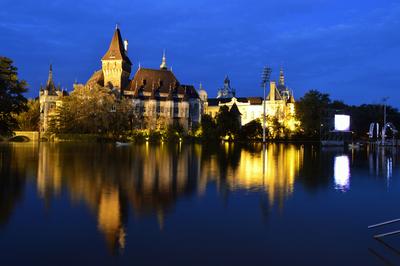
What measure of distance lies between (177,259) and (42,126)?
324 ft

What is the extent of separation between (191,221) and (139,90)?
9532 cm

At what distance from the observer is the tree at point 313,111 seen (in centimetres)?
9438

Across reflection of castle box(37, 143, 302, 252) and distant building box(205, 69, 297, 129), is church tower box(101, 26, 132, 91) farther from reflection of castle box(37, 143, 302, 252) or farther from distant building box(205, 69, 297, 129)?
reflection of castle box(37, 143, 302, 252)

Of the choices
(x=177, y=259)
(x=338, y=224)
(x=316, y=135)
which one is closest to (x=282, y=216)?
(x=338, y=224)

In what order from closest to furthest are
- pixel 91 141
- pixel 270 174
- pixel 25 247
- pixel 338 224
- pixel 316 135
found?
pixel 25 247 < pixel 338 224 < pixel 270 174 < pixel 91 141 < pixel 316 135

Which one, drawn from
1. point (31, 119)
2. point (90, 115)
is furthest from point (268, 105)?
point (90, 115)

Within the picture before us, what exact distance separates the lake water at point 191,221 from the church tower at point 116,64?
84.4 metres

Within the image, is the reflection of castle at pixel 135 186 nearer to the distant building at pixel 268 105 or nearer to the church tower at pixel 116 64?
the church tower at pixel 116 64

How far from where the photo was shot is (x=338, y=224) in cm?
1220

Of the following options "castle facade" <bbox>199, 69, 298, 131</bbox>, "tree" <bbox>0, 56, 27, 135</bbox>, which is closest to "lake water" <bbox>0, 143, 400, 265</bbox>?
"tree" <bbox>0, 56, 27, 135</bbox>

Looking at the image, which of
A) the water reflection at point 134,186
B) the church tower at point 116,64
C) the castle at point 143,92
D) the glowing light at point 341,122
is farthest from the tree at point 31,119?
the water reflection at point 134,186

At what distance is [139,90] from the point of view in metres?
106

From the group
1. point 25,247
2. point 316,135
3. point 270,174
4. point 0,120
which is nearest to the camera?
point 25,247

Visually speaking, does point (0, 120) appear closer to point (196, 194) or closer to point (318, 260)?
point (196, 194)
